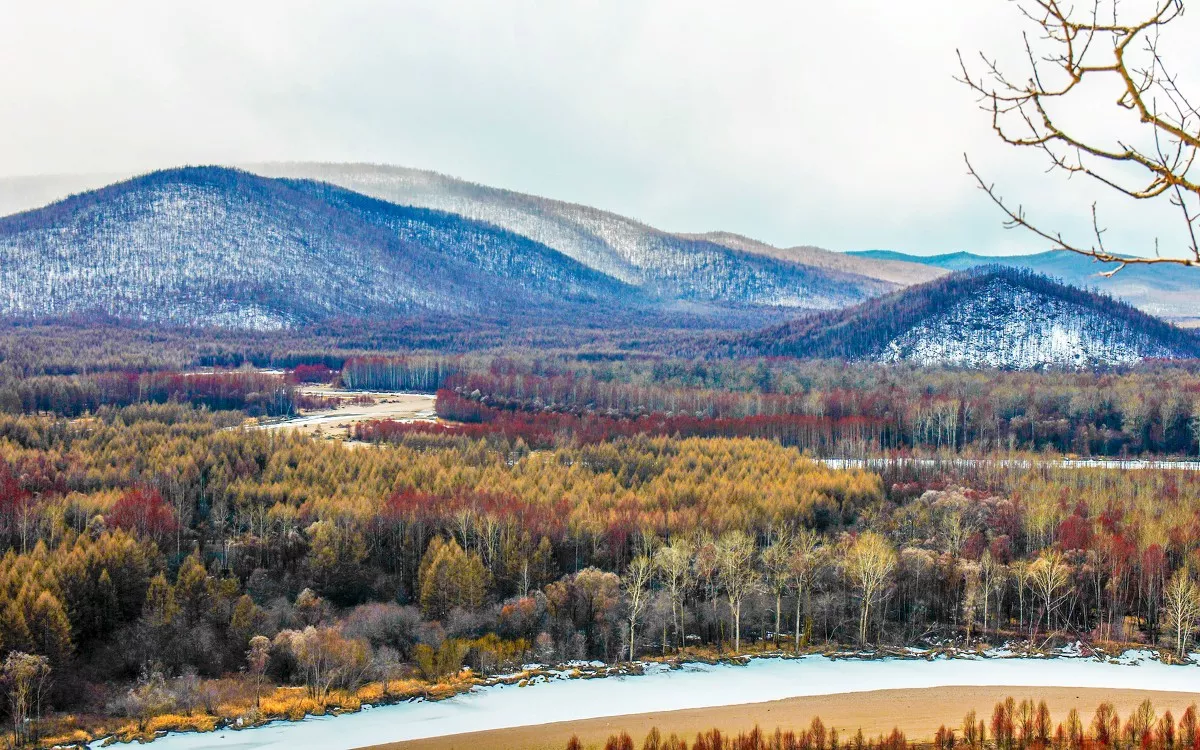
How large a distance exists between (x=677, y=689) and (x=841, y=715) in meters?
7.70

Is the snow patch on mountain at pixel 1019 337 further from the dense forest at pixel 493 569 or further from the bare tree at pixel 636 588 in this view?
the bare tree at pixel 636 588

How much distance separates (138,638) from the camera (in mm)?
45188

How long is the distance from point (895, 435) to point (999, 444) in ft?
36.2

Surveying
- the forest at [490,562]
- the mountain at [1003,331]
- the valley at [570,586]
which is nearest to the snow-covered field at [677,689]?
the valley at [570,586]

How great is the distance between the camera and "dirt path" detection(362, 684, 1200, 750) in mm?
38531

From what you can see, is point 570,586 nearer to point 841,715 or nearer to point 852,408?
point 841,715

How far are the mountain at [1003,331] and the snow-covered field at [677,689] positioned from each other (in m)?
124

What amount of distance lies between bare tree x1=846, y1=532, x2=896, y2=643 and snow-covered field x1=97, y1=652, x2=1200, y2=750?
3410 mm

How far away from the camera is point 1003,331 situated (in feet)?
581

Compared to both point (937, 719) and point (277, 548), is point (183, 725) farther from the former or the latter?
point (937, 719)

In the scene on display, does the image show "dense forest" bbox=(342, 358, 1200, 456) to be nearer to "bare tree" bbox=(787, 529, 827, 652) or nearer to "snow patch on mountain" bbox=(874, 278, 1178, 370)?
"snow patch on mountain" bbox=(874, 278, 1178, 370)

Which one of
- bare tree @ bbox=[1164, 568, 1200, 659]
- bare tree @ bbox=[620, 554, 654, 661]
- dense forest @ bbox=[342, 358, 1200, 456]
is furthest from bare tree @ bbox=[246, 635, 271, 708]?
dense forest @ bbox=[342, 358, 1200, 456]

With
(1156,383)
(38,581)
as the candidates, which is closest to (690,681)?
(38,581)

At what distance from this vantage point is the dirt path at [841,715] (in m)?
38.5
